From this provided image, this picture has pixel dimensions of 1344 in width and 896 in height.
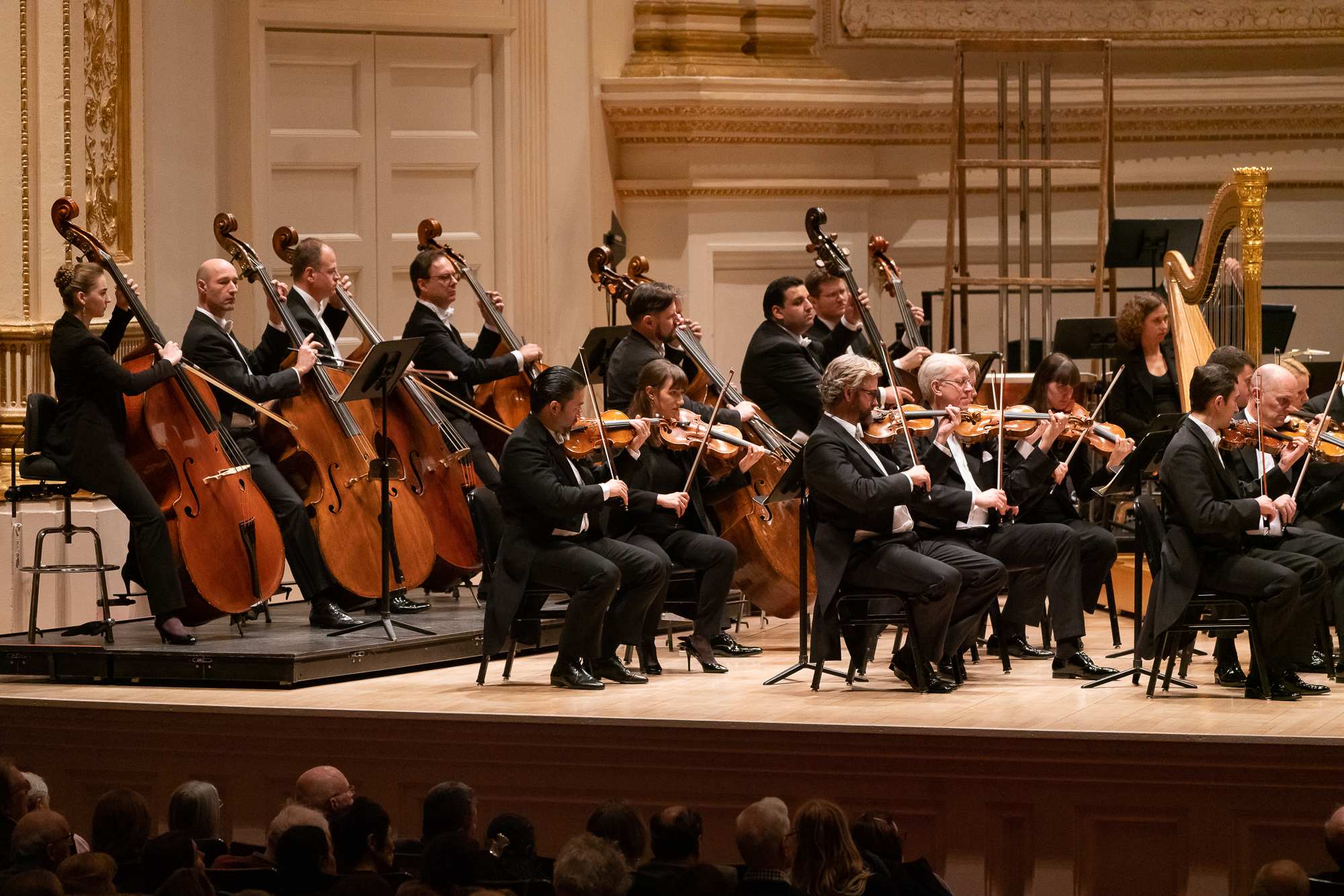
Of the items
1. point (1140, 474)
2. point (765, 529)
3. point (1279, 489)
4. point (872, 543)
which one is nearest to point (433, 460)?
point (765, 529)

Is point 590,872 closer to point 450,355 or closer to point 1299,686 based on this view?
point 1299,686

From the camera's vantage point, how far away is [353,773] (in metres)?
5.48

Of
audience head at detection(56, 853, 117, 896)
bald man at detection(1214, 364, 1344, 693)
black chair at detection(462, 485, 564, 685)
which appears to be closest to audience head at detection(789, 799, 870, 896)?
audience head at detection(56, 853, 117, 896)

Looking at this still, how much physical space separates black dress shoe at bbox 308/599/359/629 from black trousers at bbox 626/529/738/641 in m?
1.07

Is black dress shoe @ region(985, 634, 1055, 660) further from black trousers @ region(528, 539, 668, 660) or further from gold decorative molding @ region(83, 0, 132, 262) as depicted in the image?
gold decorative molding @ region(83, 0, 132, 262)

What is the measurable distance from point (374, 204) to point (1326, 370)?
4573mm

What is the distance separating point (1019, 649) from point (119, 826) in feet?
12.0

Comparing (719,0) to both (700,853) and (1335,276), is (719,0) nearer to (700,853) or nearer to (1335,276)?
(1335,276)

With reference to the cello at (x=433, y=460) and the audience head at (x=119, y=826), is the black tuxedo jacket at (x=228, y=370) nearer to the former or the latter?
the cello at (x=433, y=460)

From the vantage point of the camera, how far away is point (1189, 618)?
5680 mm

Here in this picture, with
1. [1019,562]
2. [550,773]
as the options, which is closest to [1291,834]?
[1019,562]

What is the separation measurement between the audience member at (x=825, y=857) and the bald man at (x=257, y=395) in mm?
2974

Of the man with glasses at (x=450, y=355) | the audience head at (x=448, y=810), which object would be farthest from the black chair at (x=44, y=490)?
the audience head at (x=448, y=810)

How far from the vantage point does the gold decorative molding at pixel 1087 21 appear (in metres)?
9.58
